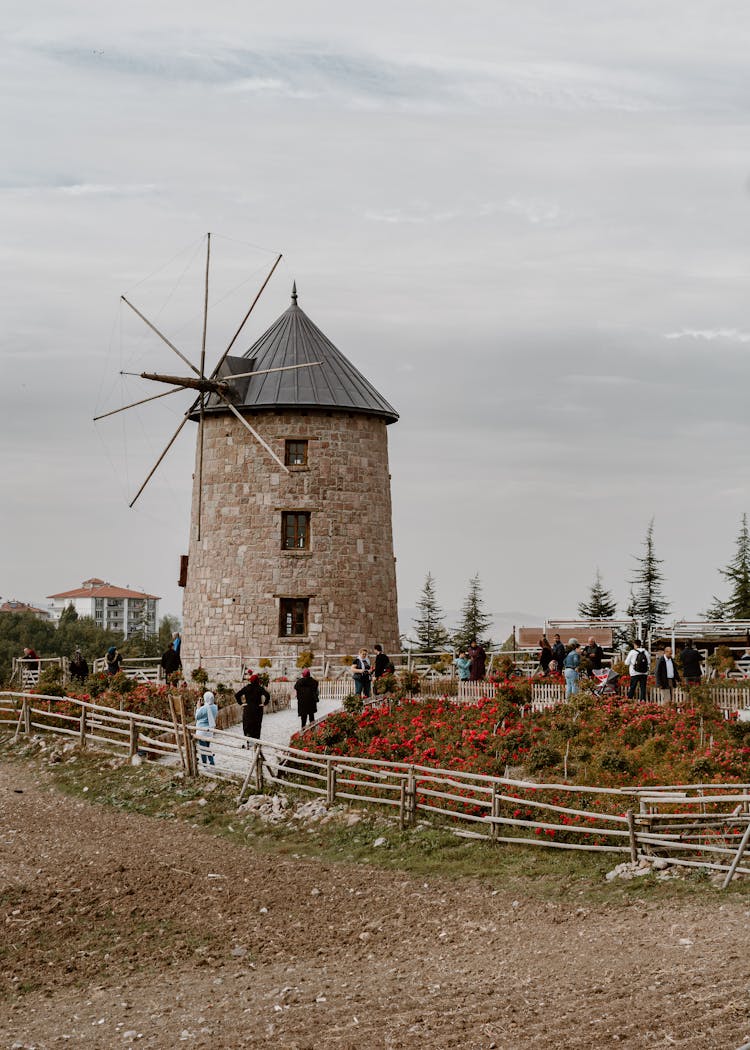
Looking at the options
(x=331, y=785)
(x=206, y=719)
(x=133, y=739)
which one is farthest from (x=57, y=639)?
(x=331, y=785)

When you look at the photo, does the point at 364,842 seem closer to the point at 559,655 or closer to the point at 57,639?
the point at 559,655

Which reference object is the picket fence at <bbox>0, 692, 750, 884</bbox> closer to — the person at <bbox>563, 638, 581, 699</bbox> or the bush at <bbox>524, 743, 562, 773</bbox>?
the bush at <bbox>524, 743, 562, 773</bbox>

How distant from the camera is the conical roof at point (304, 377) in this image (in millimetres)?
37844

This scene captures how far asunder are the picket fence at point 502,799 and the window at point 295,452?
1176 centimetres

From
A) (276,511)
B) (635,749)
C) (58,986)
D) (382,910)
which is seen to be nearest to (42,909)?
(58,986)

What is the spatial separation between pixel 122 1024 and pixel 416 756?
35.6 ft

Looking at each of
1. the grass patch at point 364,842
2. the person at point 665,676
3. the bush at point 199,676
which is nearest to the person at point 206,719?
the grass patch at point 364,842

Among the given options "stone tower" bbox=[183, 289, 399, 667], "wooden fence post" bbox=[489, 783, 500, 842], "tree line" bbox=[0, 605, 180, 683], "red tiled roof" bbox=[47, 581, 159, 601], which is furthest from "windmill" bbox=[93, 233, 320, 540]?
"red tiled roof" bbox=[47, 581, 159, 601]

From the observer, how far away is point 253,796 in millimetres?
23031

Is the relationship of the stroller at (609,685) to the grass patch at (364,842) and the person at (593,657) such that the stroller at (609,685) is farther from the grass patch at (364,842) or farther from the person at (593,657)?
the grass patch at (364,842)

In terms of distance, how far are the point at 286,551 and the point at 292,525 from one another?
2.60ft

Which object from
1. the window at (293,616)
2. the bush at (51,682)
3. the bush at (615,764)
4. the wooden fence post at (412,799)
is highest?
the window at (293,616)

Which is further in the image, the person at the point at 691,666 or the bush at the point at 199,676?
the bush at the point at 199,676

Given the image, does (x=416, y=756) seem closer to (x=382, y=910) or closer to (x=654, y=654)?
(x=382, y=910)
